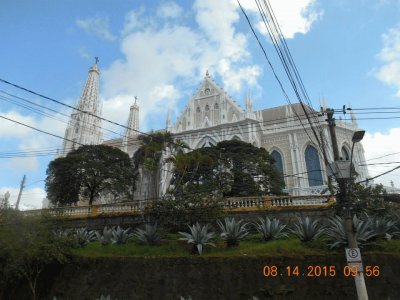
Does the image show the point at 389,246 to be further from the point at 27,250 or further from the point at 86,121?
the point at 86,121

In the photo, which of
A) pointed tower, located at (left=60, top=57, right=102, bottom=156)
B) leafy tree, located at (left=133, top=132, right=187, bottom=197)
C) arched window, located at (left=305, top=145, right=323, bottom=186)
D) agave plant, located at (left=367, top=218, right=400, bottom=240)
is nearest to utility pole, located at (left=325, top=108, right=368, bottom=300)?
agave plant, located at (left=367, top=218, right=400, bottom=240)

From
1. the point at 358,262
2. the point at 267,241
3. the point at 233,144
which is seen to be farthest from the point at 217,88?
the point at 358,262

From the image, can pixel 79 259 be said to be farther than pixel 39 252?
Yes

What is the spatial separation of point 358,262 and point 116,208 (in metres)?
12.8

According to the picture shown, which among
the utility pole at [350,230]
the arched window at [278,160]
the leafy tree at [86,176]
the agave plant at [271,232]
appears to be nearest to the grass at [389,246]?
the utility pole at [350,230]

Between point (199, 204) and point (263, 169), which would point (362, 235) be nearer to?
point (199, 204)

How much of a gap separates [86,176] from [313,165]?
22101mm

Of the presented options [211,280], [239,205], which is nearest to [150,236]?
[211,280]

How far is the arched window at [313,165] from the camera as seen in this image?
31.9m

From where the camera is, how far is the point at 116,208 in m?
17.3

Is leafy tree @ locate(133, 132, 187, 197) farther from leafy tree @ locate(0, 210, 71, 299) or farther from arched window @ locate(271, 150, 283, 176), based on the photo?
arched window @ locate(271, 150, 283, 176)

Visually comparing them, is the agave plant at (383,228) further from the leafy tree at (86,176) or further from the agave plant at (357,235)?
the leafy tree at (86,176)

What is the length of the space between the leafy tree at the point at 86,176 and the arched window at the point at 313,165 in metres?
17.8

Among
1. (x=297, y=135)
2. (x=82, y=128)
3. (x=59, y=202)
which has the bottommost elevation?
(x=59, y=202)
